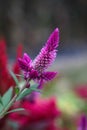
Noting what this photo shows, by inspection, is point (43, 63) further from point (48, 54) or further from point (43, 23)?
point (43, 23)

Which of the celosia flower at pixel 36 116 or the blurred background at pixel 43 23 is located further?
the blurred background at pixel 43 23

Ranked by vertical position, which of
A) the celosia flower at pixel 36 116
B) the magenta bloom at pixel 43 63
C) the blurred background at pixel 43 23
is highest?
the blurred background at pixel 43 23

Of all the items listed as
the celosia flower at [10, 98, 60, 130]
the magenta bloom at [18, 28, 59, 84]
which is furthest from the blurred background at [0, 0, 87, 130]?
the magenta bloom at [18, 28, 59, 84]

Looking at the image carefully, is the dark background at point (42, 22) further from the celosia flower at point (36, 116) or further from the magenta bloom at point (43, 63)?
the magenta bloom at point (43, 63)

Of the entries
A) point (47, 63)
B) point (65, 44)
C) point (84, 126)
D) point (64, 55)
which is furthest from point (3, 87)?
point (65, 44)

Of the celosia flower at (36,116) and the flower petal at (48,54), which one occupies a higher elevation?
the flower petal at (48,54)

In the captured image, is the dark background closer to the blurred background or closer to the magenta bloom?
the blurred background

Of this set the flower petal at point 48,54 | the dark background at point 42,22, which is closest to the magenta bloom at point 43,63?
the flower petal at point 48,54
